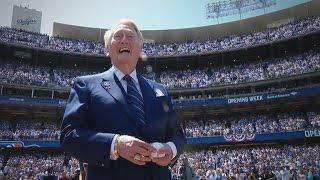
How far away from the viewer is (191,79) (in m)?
45.3

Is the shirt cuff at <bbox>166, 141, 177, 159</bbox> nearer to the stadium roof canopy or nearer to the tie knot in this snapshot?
the tie knot

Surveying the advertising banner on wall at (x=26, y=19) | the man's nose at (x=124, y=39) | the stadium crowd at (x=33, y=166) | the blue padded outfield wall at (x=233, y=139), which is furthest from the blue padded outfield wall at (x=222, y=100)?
the man's nose at (x=124, y=39)

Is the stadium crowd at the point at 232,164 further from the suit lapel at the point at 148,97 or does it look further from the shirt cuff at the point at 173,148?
the shirt cuff at the point at 173,148

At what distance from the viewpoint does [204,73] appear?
46.3m

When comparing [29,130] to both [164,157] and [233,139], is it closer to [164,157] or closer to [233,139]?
[233,139]

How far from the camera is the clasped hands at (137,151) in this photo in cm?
223

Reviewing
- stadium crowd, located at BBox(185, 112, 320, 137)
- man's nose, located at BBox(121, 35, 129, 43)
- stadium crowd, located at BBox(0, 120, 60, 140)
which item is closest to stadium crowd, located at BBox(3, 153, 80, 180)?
stadium crowd, located at BBox(0, 120, 60, 140)

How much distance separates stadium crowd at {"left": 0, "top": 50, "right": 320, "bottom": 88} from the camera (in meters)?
39.4

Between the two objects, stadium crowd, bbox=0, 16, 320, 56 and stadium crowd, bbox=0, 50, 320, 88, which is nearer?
stadium crowd, bbox=0, 50, 320, 88

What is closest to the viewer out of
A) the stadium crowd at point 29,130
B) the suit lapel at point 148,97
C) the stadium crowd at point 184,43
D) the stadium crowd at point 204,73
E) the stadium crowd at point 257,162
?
the suit lapel at point 148,97

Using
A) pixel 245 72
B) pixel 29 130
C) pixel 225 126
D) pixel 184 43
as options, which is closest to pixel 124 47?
pixel 225 126

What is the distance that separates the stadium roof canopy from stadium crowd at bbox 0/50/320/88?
23.3 ft

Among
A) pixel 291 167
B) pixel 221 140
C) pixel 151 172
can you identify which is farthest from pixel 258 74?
pixel 151 172

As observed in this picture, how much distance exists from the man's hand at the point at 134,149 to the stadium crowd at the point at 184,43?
41834mm
